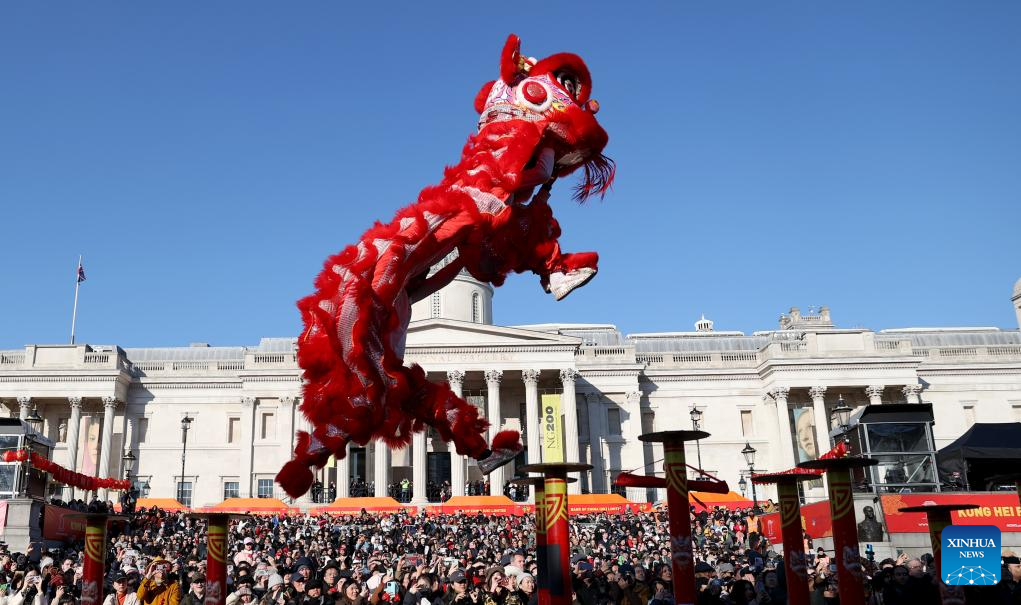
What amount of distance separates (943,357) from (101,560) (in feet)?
197

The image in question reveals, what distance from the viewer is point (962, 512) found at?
21.2m

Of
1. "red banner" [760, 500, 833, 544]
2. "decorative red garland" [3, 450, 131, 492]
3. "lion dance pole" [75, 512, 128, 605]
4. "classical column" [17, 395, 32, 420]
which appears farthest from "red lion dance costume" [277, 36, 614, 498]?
"classical column" [17, 395, 32, 420]

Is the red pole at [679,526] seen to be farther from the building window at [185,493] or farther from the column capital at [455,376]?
the building window at [185,493]

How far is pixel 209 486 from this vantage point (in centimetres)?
5544

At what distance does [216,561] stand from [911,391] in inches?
2166

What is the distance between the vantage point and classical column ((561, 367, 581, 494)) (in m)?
50.2

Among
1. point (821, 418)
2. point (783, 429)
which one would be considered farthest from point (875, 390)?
point (783, 429)

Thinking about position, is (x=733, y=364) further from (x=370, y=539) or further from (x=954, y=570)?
(x=954, y=570)

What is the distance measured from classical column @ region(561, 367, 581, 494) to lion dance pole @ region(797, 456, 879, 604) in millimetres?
43013

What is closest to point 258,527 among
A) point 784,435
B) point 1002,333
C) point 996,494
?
point 996,494

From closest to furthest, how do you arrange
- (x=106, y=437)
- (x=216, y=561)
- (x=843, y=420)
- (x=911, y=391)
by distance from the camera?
(x=216, y=561), (x=843, y=420), (x=106, y=437), (x=911, y=391)

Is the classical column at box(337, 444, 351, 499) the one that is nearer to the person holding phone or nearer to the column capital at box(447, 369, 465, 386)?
the column capital at box(447, 369, 465, 386)

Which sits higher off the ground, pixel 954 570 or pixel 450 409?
pixel 450 409

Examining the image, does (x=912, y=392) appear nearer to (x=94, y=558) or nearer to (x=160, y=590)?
(x=160, y=590)
